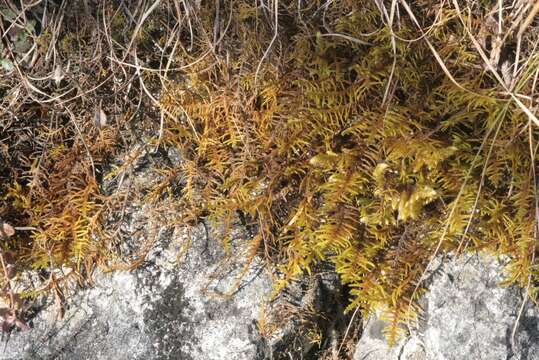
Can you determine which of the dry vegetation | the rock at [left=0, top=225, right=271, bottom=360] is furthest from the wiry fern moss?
the rock at [left=0, top=225, right=271, bottom=360]

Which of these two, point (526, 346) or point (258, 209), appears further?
point (258, 209)

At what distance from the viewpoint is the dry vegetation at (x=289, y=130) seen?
1657 mm

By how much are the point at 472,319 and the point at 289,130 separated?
798 millimetres

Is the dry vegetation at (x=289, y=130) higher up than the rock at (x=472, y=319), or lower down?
higher up

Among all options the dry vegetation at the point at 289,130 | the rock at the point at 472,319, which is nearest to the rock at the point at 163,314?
the dry vegetation at the point at 289,130

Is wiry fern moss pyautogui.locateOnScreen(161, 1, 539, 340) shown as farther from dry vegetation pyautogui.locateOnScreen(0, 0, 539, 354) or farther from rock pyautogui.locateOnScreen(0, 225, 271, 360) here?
rock pyautogui.locateOnScreen(0, 225, 271, 360)

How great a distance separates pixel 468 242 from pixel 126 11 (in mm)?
1335

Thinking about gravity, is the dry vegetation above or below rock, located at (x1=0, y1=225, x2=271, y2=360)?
above

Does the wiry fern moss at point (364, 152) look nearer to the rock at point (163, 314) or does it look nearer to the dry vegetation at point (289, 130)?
the dry vegetation at point (289, 130)

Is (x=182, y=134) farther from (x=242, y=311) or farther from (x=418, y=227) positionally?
(x=418, y=227)

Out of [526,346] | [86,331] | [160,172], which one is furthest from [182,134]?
[526,346]

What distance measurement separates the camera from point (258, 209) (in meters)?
1.82

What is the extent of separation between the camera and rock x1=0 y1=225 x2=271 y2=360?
6.04 ft

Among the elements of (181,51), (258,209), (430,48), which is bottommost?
(258,209)
